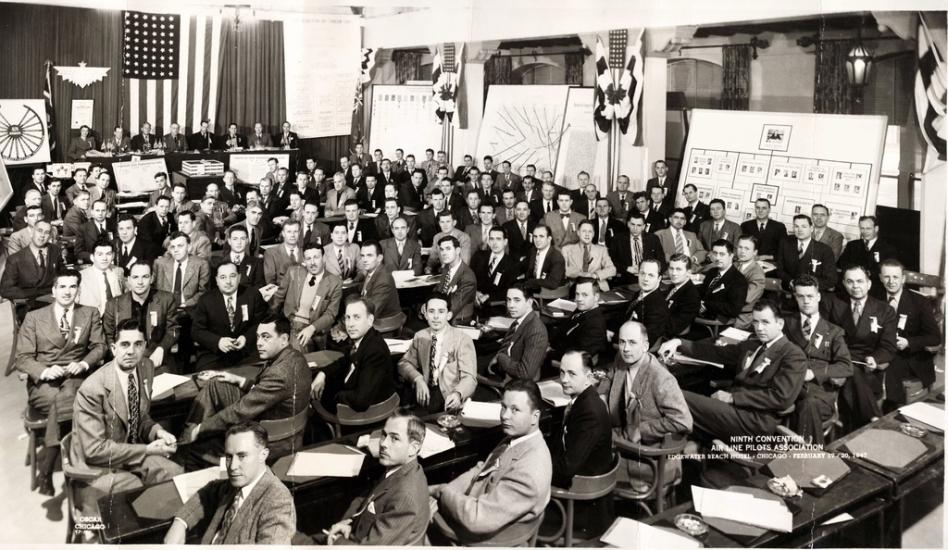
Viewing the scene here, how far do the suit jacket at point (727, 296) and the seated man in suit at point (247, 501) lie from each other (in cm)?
392

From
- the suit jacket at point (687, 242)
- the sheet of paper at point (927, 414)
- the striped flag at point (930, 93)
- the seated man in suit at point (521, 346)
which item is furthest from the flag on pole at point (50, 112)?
the striped flag at point (930, 93)

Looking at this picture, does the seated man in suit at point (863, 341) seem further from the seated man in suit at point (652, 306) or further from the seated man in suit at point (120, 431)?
the seated man in suit at point (120, 431)

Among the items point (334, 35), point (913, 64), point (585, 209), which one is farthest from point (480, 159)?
point (913, 64)

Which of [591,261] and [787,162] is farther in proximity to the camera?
[787,162]

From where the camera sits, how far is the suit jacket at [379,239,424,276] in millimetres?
6207

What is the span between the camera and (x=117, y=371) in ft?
12.5

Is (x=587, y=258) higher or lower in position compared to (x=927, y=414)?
higher

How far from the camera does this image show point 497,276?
622 cm

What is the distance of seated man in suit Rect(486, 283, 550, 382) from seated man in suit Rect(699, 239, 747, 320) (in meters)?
1.83

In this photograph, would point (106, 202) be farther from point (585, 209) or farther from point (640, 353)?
point (585, 209)

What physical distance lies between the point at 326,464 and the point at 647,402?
1.82m

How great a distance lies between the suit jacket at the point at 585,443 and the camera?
11.2 ft

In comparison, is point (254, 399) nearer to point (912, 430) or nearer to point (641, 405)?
point (641, 405)

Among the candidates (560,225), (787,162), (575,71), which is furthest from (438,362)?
(575,71)
